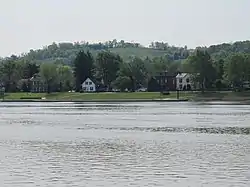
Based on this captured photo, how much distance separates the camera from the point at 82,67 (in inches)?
6870

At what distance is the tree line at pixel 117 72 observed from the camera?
13912 centimetres

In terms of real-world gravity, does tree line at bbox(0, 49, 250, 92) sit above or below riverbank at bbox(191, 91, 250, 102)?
above

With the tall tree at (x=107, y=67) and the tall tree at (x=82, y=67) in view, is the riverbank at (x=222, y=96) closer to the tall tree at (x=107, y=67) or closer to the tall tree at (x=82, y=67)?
the tall tree at (x=107, y=67)

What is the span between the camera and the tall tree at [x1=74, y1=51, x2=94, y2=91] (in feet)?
564

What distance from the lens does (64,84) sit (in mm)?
173625

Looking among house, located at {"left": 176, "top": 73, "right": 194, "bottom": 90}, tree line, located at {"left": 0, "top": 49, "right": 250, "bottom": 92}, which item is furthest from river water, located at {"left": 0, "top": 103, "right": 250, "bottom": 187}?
house, located at {"left": 176, "top": 73, "right": 194, "bottom": 90}

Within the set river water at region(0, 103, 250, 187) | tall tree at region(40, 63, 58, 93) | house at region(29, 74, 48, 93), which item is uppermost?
tall tree at region(40, 63, 58, 93)

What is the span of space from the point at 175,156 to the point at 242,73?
356ft

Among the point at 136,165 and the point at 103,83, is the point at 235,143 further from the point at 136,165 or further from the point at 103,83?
the point at 103,83

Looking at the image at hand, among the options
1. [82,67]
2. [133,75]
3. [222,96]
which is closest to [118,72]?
[133,75]

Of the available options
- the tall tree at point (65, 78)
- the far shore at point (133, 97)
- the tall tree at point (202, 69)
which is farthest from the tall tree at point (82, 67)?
the tall tree at point (202, 69)

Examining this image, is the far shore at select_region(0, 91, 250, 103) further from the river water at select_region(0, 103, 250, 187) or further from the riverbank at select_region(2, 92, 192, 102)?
the river water at select_region(0, 103, 250, 187)

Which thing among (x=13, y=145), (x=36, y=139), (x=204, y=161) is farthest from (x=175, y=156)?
(x=36, y=139)

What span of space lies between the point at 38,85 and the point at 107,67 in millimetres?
19402
